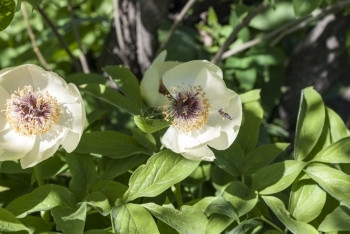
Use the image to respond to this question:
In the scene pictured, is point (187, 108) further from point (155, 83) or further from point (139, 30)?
point (139, 30)

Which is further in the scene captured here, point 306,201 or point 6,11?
point 306,201

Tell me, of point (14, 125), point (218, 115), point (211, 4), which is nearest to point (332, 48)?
point (211, 4)

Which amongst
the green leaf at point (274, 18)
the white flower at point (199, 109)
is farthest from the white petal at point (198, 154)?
the green leaf at point (274, 18)

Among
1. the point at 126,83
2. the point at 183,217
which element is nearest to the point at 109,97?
the point at 126,83

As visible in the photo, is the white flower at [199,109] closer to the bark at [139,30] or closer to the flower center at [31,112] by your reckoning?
the flower center at [31,112]

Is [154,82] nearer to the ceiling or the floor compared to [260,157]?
nearer to the ceiling
